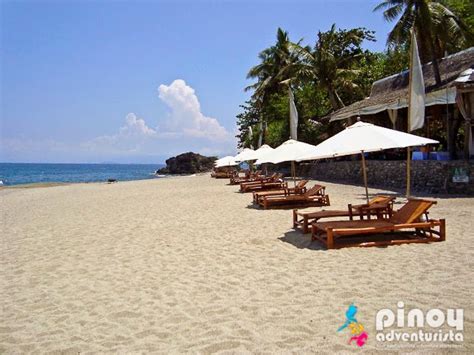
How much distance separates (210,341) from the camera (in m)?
3.39

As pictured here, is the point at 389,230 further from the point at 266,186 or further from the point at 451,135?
the point at 266,186

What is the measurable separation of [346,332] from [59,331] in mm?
2755

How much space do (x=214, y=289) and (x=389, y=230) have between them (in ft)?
11.5

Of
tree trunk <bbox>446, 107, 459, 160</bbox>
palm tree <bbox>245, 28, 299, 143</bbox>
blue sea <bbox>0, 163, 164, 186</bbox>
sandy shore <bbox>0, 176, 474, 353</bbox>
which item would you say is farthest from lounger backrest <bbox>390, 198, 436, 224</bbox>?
blue sea <bbox>0, 163, 164, 186</bbox>

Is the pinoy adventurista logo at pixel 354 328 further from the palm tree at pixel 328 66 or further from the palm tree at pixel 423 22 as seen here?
the palm tree at pixel 328 66

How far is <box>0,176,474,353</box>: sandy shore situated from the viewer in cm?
347

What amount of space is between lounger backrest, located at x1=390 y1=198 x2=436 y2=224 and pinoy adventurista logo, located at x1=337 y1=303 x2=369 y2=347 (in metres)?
3.38

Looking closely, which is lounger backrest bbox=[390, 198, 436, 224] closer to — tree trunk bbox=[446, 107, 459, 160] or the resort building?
the resort building

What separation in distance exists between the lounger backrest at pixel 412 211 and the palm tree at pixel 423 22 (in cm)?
1022

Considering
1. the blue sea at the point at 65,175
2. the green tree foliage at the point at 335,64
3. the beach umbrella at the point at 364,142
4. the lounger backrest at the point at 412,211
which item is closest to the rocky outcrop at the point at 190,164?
the blue sea at the point at 65,175

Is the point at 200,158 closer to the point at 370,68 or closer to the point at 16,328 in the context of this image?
the point at 370,68

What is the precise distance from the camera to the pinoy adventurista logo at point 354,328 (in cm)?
329

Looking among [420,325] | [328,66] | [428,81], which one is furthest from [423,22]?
[420,325]

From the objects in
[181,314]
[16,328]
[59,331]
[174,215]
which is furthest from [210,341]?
[174,215]
